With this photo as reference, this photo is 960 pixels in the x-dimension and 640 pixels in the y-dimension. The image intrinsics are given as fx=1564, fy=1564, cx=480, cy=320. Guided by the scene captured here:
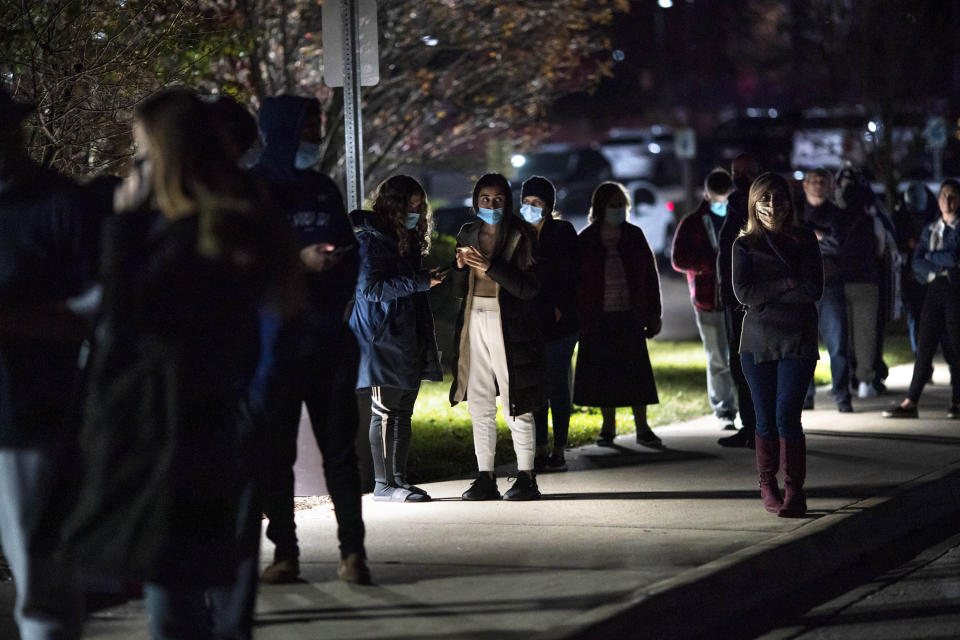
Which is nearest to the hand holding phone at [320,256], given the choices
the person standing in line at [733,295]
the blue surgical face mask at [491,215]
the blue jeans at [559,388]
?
the blue surgical face mask at [491,215]

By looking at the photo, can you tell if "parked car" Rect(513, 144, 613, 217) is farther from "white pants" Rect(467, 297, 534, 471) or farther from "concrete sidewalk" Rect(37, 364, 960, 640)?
"white pants" Rect(467, 297, 534, 471)

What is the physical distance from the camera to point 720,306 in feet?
38.0

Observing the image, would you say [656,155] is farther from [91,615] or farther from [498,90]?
[91,615]

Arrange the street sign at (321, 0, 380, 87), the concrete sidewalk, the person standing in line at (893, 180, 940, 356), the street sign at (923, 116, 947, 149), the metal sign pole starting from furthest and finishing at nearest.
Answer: the street sign at (923, 116, 947, 149), the person standing in line at (893, 180, 940, 356), the street sign at (321, 0, 380, 87), the metal sign pole, the concrete sidewalk

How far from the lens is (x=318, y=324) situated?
6.28 metres

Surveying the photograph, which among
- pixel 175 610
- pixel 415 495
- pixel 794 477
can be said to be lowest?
pixel 415 495

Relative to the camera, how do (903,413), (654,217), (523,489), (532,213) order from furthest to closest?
(654,217)
(903,413)
(532,213)
(523,489)

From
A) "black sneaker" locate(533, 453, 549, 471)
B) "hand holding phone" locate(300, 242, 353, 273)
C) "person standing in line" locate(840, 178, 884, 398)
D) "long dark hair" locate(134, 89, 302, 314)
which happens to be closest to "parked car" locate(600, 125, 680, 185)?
"person standing in line" locate(840, 178, 884, 398)

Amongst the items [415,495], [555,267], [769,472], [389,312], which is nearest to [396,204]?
[389,312]

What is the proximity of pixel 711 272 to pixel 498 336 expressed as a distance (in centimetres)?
340

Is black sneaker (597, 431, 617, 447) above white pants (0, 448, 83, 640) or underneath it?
underneath

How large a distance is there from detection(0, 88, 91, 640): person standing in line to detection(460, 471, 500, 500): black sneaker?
4118mm

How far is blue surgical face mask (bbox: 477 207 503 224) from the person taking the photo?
8.47 m

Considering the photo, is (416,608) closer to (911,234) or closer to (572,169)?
(911,234)
